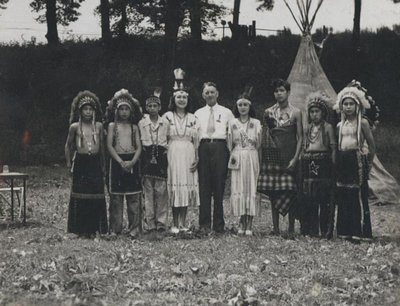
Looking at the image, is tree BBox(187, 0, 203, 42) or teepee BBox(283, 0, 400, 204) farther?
tree BBox(187, 0, 203, 42)

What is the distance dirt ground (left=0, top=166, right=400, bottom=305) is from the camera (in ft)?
20.5

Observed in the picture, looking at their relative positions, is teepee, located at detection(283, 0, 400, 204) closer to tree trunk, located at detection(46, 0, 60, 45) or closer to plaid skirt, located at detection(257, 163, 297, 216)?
plaid skirt, located at detection(257, 163, 297, 216)

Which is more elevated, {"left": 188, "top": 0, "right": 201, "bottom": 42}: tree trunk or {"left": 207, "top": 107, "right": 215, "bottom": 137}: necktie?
{"left": 188, "top": 0, "right": 201, "bottom": 42}: tree trunk

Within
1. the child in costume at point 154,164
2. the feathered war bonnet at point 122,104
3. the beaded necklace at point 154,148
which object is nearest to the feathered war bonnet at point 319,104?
the child in costume at point 154,164

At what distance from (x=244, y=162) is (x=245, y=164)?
1.2 inches

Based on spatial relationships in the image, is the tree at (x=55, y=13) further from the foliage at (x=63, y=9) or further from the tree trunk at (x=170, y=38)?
the tree trunk at (x=170, y=38)

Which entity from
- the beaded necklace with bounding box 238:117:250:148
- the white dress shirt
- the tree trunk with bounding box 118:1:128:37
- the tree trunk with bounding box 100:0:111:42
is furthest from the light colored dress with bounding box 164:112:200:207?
the tree trunk with bounding box 100:0:111:42

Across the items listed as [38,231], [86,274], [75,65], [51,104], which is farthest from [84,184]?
[75,65]

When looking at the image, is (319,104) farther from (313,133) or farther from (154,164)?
(154,164)

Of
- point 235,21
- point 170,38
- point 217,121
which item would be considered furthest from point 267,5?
point 217,121

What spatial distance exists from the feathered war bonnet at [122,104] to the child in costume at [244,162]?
1246 millimetres

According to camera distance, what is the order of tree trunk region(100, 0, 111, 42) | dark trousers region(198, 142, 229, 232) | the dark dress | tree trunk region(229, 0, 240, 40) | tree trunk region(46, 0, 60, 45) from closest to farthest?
the dark dress < dark trousers region(198, 142, 229, 232) < tree trunk region(100, 0, 111, 42) < tree trunk region(46, 0, 60, 45) < tree trunk region(229, 0, 240, 40)

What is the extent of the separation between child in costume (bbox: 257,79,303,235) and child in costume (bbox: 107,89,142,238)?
1.65 meters

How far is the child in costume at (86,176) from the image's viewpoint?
31.4 feet
